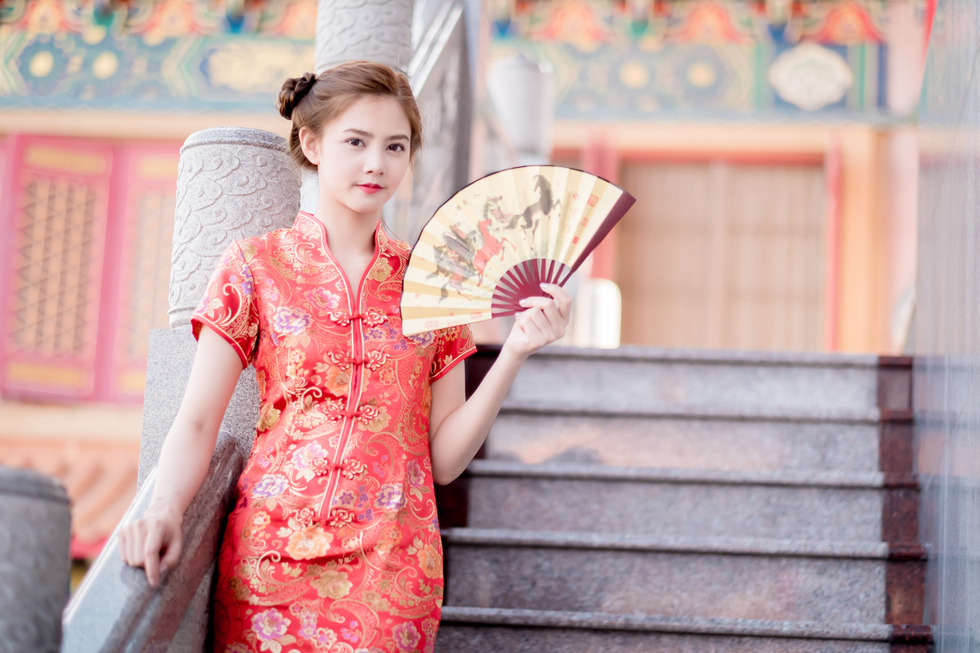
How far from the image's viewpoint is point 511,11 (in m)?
7.25

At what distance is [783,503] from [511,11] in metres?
5.33

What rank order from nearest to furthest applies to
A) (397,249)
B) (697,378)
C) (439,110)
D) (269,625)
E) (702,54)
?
1. (269,625)
2. (397,249)
3. (697,378)
4. (439,110)
5. (702,54)

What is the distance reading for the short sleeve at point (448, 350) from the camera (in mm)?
1650

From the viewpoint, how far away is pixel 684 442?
279cm

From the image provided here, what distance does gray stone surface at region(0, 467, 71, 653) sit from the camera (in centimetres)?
110

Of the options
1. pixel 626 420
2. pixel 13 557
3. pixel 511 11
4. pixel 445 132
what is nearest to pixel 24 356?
pixel 511 11

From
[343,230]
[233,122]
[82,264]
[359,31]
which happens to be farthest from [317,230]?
[82,264]

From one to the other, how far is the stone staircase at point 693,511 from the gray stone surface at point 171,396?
0.75m

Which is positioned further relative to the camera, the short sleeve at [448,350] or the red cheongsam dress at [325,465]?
the short sleeve at [448,350]

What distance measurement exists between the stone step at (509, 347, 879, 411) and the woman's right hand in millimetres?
1648

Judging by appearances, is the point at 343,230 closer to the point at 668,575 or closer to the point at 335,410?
the point at 335,410

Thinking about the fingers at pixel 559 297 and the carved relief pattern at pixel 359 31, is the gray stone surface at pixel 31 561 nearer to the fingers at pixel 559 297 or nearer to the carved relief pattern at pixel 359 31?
the fingers at pixel 559 297

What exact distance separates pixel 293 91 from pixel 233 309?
1.16ft

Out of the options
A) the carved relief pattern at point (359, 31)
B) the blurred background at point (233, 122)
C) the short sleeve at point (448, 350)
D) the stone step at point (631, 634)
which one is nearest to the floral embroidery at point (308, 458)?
the short sleeve at point (448, 350)
